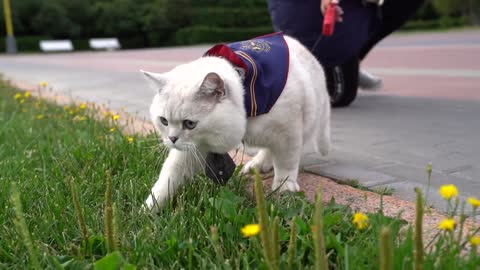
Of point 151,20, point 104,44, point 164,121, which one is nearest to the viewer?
point 164,121

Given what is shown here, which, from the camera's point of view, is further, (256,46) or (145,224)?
(256,46)

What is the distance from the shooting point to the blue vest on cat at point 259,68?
6.22ft

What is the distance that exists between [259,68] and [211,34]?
87.8 ft

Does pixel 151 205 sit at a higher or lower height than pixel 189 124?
lower

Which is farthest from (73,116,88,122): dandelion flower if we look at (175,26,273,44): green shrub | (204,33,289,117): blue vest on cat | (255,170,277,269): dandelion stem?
(175,26,273,44): green shrub

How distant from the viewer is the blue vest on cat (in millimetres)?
1896

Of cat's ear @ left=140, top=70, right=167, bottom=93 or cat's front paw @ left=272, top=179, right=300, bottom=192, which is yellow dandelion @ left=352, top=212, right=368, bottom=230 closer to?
cat's front paw @ left=272, top=179, right=300, bottom=192

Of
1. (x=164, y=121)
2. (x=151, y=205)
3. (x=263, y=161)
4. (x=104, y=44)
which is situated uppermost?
(x=164, y=121)

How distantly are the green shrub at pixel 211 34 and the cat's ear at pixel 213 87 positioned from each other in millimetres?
25664

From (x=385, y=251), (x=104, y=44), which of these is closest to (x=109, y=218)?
(x=385, y=251)

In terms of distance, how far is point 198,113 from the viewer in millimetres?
1767

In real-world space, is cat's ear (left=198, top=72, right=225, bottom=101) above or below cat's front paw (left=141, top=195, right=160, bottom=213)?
above

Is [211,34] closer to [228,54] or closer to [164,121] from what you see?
[228,54]

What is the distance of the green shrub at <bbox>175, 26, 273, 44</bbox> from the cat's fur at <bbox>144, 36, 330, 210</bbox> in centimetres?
2539
